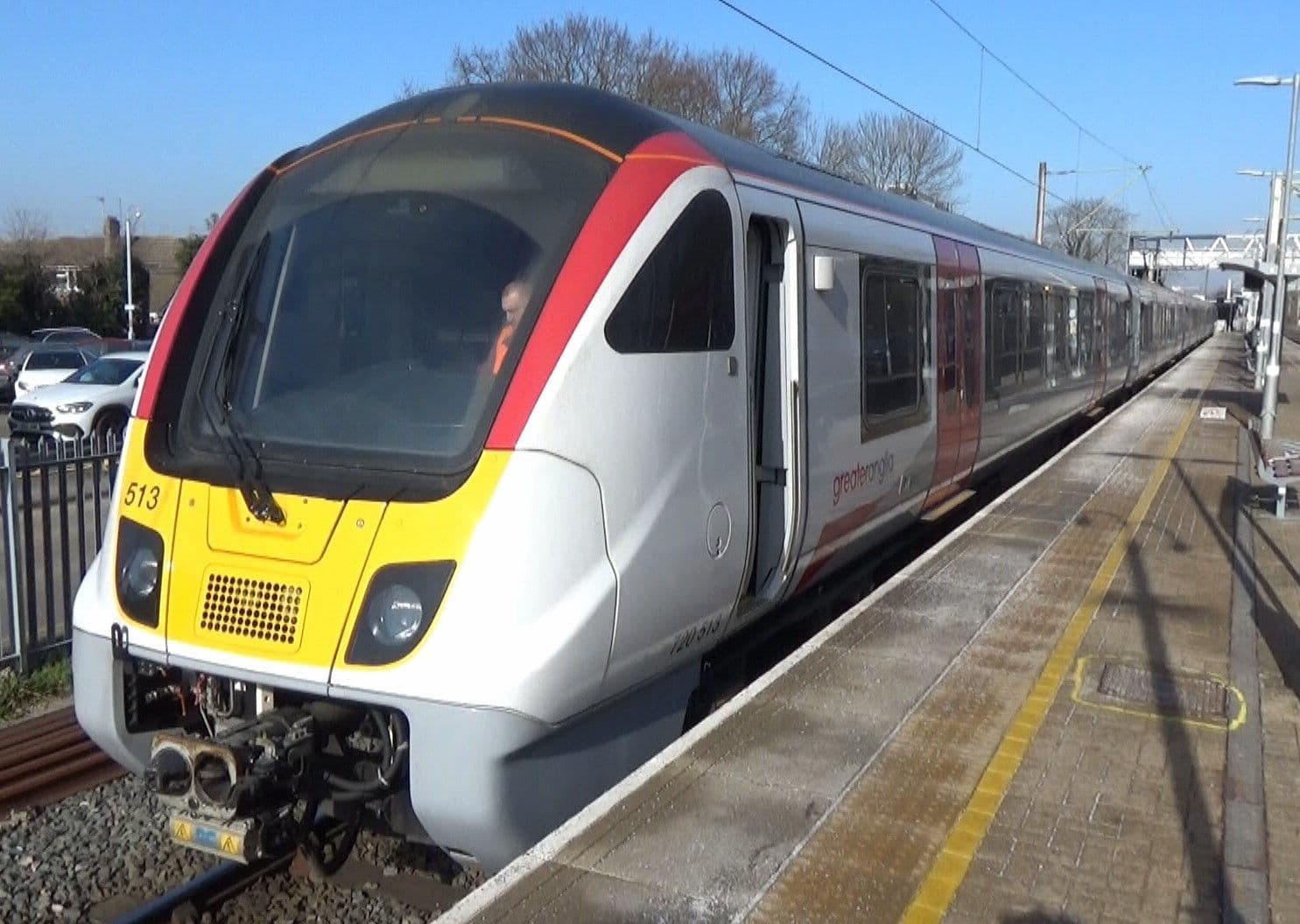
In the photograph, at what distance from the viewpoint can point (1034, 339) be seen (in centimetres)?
1296

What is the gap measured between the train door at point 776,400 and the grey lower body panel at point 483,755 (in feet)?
3.69

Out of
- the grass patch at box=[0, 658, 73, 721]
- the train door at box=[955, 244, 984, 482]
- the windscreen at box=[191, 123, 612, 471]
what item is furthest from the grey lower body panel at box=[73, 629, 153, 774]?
the train door at box=[955, 244, 984, 482]

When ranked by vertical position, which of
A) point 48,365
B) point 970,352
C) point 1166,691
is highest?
point 970,352

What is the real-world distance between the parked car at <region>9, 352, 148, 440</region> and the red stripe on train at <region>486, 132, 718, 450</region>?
16.4 m

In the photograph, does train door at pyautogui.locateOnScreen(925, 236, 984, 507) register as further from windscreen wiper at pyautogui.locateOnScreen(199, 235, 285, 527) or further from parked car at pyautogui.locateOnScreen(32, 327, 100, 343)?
parked car at pyautogui.locateOnScreen(32, 327, 100, 343)

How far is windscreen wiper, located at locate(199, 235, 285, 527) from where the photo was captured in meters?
4.40

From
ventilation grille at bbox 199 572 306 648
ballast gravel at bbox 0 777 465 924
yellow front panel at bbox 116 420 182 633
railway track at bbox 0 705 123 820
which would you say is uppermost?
yellow front panel at bbox 116 420 182 633

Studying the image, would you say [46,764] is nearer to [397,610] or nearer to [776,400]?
[397,610]

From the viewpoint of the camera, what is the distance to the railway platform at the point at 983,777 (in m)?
4.04

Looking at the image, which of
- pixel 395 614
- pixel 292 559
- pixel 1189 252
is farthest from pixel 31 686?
pixel 1189 252

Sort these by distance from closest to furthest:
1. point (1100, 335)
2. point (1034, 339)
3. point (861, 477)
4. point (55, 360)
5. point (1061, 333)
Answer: point (861, 477) < point (1034, 339) < point (1061, 333) < point (1100, 335) < point (55, 360)

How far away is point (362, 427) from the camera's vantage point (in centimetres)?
460

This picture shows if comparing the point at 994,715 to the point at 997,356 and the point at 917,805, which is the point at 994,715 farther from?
the point at 997,356

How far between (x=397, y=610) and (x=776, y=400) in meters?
2.33
